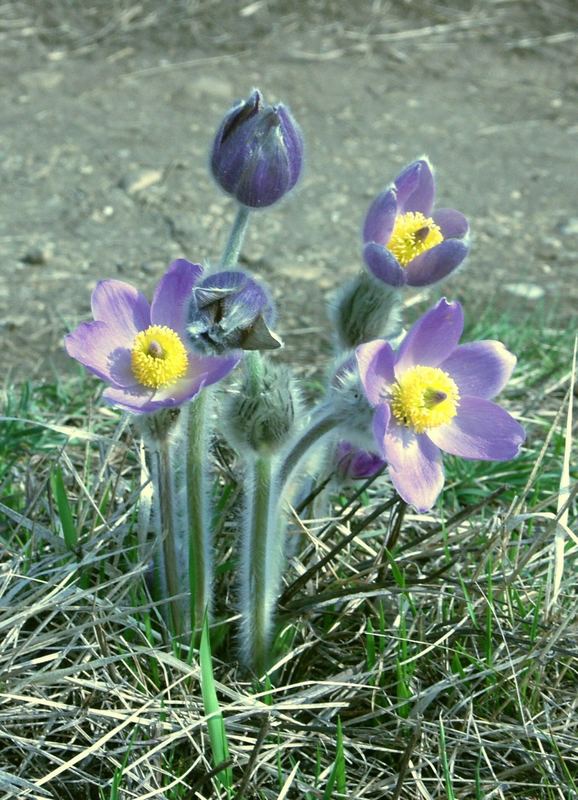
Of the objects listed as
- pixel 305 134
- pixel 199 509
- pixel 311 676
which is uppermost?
pixel 199 509

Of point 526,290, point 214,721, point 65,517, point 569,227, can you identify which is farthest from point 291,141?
point 569,227

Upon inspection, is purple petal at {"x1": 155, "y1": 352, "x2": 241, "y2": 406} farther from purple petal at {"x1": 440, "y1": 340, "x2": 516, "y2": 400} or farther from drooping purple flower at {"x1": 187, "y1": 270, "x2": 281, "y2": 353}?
purple petal at {"x1": 440, "y1": 340, "x2": 516, "y2": 400}

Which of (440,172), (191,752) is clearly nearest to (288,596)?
(191,752)

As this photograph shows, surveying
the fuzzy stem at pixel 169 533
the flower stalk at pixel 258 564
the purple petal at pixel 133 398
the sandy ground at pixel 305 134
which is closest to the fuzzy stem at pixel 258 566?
the flower stalk at pixel 258 564

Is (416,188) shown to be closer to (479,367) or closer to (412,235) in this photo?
(412,235)

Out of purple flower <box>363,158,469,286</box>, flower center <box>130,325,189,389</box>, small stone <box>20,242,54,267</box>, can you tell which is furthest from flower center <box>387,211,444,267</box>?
small stone <box>20,242,54,267</box>

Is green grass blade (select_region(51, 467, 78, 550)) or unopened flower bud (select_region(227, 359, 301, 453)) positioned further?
green grass blade (select_region(51, 467, 78, 550))

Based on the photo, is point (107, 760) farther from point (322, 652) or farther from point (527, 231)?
point (527, 231)

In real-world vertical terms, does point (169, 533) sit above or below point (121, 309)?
below
